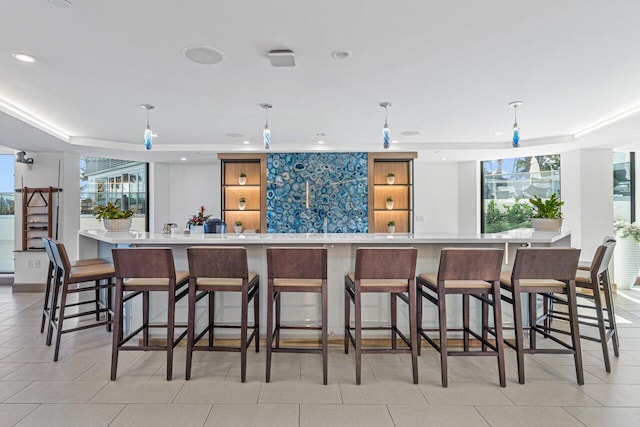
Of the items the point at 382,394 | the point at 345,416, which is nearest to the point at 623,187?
the point at 382,394

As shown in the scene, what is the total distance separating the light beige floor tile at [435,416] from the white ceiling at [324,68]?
2336 mm

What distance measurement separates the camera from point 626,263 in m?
5.34

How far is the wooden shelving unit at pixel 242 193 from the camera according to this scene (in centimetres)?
597

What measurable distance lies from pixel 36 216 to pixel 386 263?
226 inches

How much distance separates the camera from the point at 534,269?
7.73 ft

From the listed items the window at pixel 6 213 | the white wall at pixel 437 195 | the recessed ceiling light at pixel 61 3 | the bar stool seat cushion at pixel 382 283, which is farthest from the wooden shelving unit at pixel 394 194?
the window at pixel 6 213

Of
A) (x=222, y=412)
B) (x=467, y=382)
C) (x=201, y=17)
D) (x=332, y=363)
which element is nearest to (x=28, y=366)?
(x=222, y=412)

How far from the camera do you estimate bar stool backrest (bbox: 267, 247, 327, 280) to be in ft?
7.69

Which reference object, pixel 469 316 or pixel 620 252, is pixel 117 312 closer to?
pixel 469 316

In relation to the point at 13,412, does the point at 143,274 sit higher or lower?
higher

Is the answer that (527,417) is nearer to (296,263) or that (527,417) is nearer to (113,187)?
(296,263)

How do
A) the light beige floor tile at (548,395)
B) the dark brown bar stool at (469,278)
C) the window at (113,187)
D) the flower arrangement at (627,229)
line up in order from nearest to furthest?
the light beige floor tile at (548,395)
the dark brown bar stool at (469,278)
the flower arrangement at (627,229)
the window at (113,187)

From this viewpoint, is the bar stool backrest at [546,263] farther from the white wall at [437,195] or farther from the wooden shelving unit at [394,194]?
the white wall at [437,195]

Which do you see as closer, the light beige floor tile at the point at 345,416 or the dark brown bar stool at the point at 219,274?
the light beige floor tile at the point at 345,416
